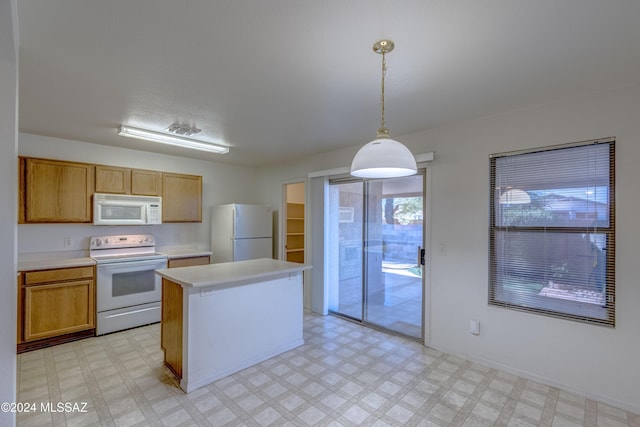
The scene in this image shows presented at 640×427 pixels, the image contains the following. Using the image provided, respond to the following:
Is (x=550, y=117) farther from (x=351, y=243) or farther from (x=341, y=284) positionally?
(x=341, y=284)

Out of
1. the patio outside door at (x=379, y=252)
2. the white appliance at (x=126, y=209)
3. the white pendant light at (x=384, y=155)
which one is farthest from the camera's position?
the white appliance at (x=126, y=209)

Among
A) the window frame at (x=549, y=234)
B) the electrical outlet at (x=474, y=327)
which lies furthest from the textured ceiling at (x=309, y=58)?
the electrical outlet at (x=474, y=327)

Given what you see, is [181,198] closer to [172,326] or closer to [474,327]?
[172,326]

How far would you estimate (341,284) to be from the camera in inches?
173

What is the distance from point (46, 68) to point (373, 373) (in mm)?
3438

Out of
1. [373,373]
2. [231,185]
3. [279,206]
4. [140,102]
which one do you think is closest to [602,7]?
[373,373]

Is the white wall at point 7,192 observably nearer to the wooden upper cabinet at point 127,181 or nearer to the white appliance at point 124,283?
the white appliance at point 124,283

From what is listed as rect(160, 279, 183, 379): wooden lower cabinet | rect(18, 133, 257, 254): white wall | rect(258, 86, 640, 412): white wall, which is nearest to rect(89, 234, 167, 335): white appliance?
rect(18, 133, 257, 254): white wall

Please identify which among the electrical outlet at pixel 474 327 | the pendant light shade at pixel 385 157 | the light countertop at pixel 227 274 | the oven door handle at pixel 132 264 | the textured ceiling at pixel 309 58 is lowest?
the electrical outlet at pixel 474 327

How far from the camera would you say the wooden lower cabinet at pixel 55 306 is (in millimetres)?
3111

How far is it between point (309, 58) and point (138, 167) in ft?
11.7

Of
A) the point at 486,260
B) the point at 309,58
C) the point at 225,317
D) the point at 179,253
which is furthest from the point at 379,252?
the point at 179,253

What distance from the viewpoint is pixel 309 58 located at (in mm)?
1868

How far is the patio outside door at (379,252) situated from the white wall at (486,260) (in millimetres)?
269
